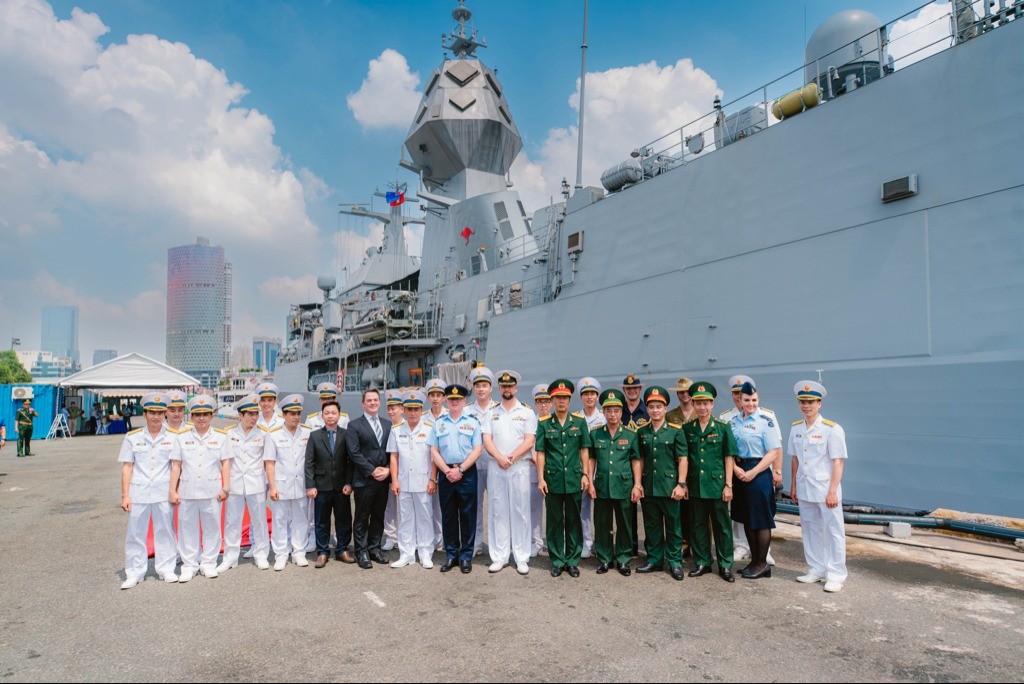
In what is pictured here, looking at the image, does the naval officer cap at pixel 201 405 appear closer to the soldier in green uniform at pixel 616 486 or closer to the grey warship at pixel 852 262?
the soldier in green uniform at pixel 616 486

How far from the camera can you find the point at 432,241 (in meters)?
18.7

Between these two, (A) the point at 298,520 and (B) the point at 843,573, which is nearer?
(B) the point at 843,573

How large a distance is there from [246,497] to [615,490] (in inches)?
121

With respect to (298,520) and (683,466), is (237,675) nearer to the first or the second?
(298,520)

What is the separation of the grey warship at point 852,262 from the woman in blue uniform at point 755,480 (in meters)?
2.35

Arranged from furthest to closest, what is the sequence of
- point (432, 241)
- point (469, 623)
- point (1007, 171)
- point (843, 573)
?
point (432, 241), point (1007, 171), point (843, 573), point (469, 623)

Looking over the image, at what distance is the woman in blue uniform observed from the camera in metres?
4.38

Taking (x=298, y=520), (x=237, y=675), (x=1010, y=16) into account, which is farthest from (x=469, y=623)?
(x=1010, y=16)

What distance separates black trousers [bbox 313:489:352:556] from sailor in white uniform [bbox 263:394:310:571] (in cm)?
11

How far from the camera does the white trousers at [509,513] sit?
4754mm

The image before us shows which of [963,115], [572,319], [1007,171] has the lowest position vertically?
[572,319]

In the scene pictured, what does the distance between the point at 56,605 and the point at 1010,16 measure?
9.55 meters

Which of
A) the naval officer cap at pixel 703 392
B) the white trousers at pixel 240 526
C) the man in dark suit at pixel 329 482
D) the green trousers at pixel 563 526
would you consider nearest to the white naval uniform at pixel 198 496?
the white trousers at pixel 240 526

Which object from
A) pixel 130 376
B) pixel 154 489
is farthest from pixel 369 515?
pixel 130 376
